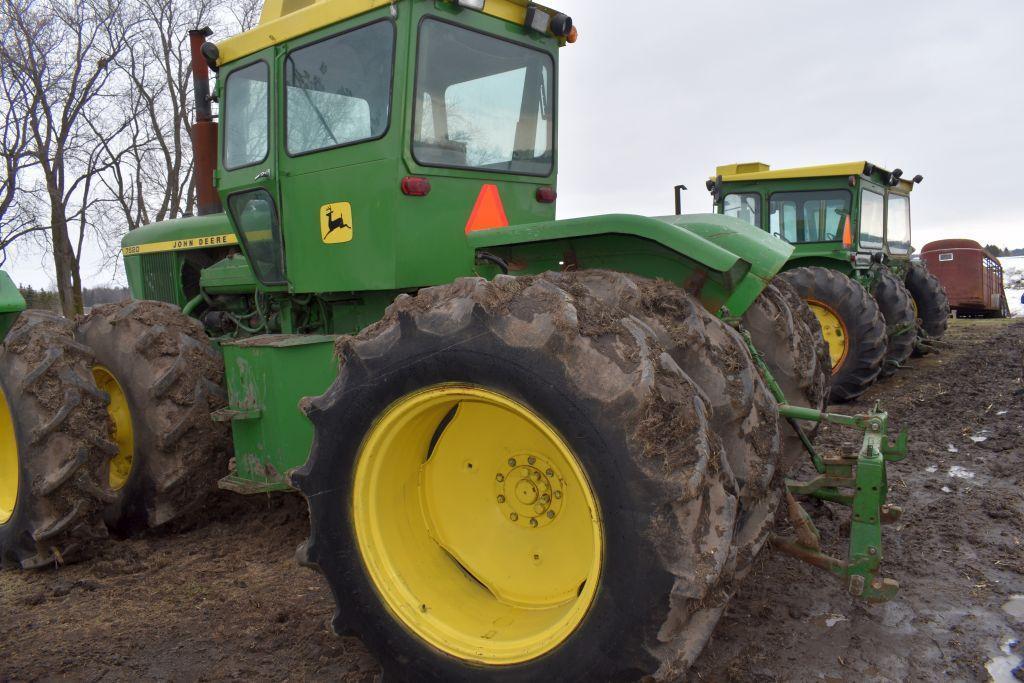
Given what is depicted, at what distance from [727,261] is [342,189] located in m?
1.81

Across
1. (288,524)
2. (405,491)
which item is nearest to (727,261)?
(405,491)

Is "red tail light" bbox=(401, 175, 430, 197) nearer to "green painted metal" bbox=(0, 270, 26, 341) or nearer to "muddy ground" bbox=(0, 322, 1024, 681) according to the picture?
"muddy ground" bbox=(0, 322, 1024, 681)

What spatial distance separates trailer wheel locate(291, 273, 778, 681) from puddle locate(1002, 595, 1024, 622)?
4.48 ft

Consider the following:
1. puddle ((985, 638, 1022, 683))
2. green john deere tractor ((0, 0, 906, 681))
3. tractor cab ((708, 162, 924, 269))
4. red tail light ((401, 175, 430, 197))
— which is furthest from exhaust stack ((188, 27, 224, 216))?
tractor cab ((708, 162, 924, 269))

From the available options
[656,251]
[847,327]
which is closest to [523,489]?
[656,251]

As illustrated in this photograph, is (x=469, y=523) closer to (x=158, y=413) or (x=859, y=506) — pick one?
(x=859, y=506)

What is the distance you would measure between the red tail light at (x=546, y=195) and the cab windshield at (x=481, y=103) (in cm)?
8

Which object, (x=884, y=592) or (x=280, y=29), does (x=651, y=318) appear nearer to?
(x=884, y=592)

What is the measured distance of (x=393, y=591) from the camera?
252 centimetres

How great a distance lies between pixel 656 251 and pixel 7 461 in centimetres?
375

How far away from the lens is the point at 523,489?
8.66 feet

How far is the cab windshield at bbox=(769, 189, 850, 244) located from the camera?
1023cm

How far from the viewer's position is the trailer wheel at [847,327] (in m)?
8.08

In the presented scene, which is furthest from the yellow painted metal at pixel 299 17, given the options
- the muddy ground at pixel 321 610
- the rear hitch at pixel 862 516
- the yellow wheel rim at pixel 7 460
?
the muddy ground at pixel 321 610
